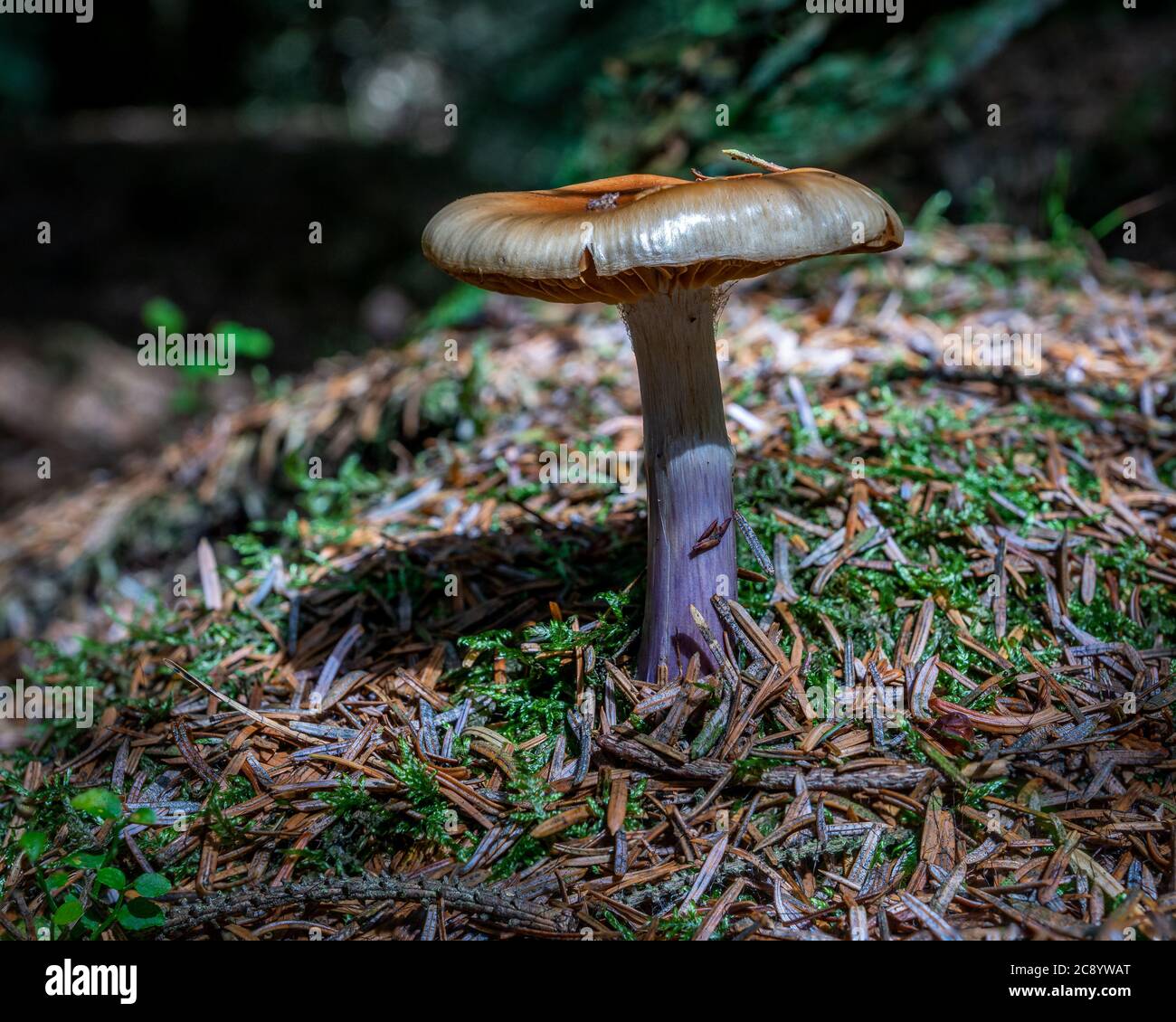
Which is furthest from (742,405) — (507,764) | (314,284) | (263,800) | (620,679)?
(314,284)

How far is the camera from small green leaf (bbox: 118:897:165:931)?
6.34 feet

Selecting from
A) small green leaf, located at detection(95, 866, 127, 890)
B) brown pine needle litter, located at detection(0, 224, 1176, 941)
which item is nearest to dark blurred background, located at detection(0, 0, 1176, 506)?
brown pine needle litter, located at detection(0, 224, 1176, 941)

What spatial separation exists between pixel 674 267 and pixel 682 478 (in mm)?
567

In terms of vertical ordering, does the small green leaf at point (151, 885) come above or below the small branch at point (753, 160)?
below

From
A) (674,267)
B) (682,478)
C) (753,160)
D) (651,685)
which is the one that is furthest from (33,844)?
(753,160)

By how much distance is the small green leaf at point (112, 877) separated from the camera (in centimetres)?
197

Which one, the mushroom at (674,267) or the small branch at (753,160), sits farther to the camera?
the small branch at (753,160)

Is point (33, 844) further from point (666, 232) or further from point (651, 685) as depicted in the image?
point (666, 232)

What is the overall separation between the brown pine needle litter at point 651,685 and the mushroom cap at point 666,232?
0.75 meters

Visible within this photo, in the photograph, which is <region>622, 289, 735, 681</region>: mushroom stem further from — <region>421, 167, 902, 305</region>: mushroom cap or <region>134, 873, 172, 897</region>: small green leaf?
<region>134, 873, 172, 897</region>: small green leaf

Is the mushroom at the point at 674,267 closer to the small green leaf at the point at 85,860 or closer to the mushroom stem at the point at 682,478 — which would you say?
the mushroom stem at the point at 682,478

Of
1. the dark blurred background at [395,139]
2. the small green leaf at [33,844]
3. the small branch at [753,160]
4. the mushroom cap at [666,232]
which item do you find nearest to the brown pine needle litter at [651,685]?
the small green leaf at [33,844]

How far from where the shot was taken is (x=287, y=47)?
1573 cm

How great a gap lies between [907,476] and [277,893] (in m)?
2.13
